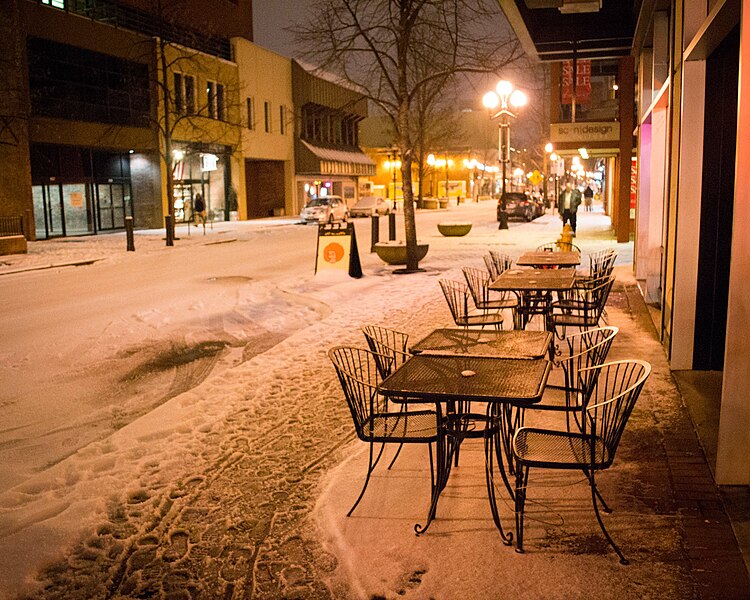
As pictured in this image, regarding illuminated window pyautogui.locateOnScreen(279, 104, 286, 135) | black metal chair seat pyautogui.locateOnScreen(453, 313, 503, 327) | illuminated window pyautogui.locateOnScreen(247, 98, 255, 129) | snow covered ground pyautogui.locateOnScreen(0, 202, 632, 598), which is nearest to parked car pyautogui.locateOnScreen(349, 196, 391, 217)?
illuminated window pyautogui.locateOnScreen(279, 104, 286, 135)

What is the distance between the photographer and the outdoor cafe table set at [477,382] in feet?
13.8

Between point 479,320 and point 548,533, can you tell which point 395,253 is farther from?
point 548,533

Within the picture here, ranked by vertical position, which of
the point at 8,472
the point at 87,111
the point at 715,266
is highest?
the point at 87,111

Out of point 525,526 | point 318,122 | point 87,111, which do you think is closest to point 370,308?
point 525,526

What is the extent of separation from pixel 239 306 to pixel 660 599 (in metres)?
10.2

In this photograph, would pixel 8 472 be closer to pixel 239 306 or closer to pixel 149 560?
pixel 149 560

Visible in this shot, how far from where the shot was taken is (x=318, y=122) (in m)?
54.7

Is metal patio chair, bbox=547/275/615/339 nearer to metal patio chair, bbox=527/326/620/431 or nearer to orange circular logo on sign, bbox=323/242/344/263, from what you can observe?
metal patio chair, bbox=527/326/620/431

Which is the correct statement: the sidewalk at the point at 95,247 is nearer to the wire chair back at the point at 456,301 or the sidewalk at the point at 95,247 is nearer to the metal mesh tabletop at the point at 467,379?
the wire chair back at the point at 456,301

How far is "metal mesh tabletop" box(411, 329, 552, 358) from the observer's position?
17.2 feet

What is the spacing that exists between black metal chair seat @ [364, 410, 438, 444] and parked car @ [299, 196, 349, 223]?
35.4 meters

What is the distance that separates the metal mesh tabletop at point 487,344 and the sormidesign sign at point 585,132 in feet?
56.5

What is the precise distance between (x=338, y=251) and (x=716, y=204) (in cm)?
974

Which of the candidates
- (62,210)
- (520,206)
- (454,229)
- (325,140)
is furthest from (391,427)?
(325,140)
